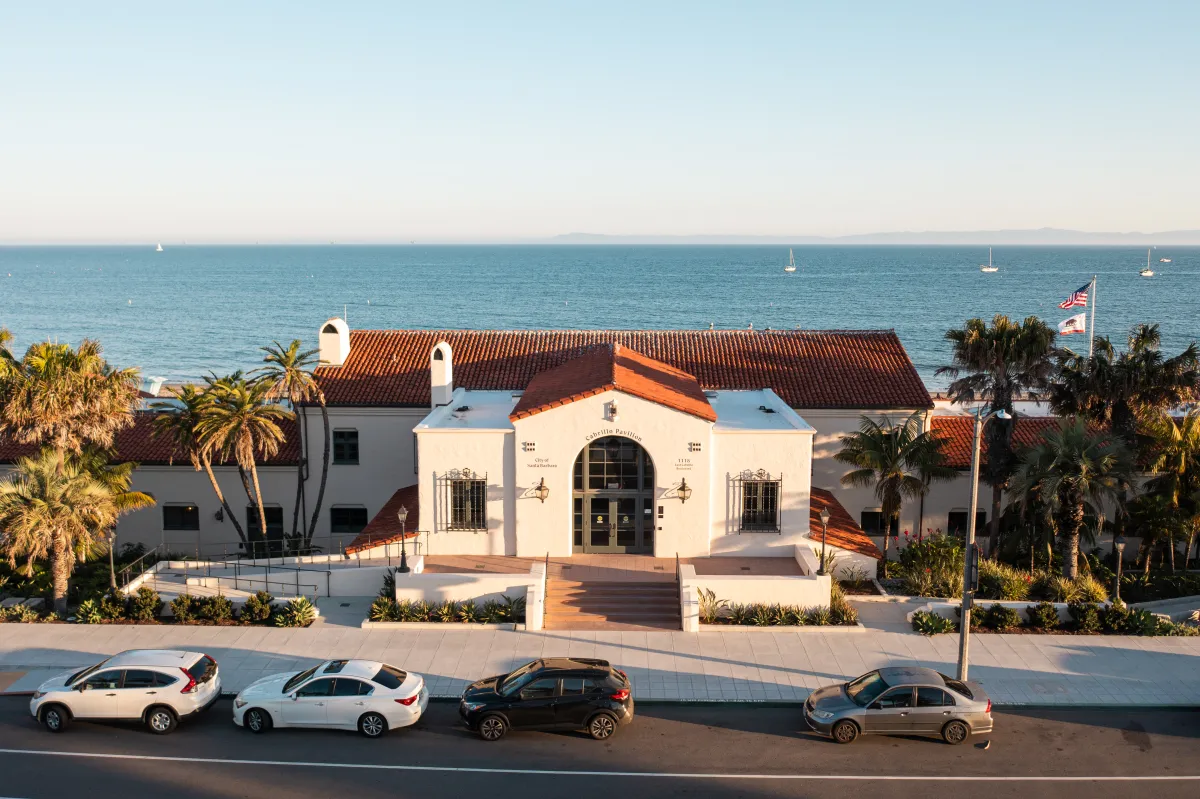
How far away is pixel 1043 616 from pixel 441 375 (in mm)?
18847

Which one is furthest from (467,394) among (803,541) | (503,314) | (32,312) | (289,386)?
(32,312)

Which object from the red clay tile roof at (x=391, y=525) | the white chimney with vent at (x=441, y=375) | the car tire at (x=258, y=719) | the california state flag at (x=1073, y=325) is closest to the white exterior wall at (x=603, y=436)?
the red clay tile roof at (x=391, y=525)

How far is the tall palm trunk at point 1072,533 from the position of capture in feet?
86.5

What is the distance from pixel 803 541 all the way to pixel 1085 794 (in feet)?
39.1

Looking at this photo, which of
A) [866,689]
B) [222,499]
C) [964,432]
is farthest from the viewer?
[964,432]

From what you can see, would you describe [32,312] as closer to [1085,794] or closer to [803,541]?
[803,541]

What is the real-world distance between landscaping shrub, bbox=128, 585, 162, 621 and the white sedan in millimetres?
7430

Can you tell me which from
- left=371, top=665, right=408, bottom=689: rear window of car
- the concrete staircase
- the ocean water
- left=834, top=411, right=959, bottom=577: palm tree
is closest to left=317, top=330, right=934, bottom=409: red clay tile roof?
left=834, top=411, right=959, bottom=577: palm tree

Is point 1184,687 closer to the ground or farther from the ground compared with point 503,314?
closer to the ground

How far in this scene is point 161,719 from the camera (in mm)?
19078

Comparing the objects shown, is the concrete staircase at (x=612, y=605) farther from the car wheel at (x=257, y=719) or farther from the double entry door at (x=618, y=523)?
the car wheel at (x=257, y=719)

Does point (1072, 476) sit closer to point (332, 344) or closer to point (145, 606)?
point (145, 606)

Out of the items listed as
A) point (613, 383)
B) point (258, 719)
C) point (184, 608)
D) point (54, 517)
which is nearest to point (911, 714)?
point (613, 383)

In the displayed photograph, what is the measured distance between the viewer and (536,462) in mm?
27797
